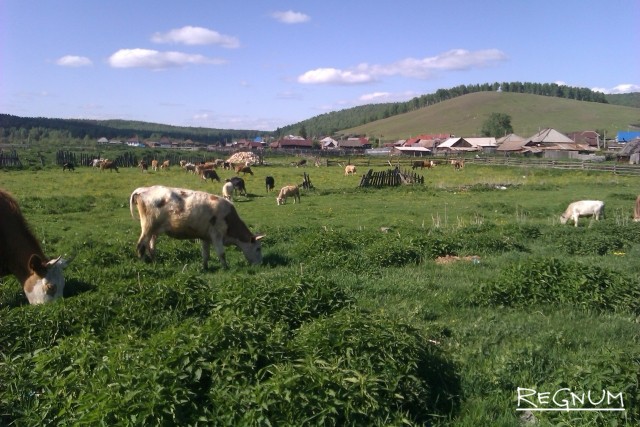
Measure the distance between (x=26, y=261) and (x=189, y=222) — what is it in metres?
3.87

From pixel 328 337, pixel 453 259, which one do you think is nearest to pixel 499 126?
pixel 453 259

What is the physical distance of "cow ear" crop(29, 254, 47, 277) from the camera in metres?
8.19

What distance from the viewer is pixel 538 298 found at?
8.67 metres

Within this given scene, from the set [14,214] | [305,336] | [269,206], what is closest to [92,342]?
[305,336]

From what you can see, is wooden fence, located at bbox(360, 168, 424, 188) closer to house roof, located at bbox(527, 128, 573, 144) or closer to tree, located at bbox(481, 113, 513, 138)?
house roof, located at bbox(527, 128, 573, 144)

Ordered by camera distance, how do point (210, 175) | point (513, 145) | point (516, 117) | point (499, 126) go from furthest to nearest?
point (516, 117) < point (499, 126) < point (513, 145) < point (210, 175)

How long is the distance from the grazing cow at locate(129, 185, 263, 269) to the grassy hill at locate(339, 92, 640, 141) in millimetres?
142354

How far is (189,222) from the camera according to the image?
39.1 feet

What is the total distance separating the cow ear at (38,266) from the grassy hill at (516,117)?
147m

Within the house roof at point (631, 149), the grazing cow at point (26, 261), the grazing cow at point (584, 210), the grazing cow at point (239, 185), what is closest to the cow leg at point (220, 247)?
the grazing cow at point (26, 261)

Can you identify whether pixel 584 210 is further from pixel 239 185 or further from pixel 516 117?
pixel 516 117

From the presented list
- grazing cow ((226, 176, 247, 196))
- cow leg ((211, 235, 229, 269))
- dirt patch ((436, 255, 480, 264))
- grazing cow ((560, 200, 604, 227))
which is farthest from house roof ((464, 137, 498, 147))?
cow leg ((211, 235, 229, 269))

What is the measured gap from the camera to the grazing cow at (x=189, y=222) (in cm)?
1179

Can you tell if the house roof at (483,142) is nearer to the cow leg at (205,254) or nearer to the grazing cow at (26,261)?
the cow leg at (205,254)
